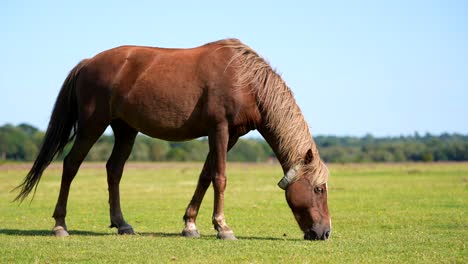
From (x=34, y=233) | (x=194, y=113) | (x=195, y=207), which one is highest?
(x=194, y=113)

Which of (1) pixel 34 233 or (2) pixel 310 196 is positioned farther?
(1) pixel 34 233

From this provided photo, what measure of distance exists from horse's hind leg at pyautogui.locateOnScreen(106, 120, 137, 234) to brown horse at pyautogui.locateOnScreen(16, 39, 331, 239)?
18mm

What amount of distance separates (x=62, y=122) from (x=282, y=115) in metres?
4.03

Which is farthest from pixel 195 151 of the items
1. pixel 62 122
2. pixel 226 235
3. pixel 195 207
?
pixel 226 235

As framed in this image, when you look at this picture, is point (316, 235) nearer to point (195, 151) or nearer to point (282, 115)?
point (282, 115)

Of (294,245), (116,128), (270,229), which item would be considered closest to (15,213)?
(116,128)

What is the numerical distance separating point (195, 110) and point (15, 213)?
8506 millimetres

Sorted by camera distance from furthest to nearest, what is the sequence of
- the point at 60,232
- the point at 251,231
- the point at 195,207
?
1. the point at 251,231
2. the point at 195,207
3. the point at 60,232

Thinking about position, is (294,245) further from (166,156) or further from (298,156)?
(166,156)

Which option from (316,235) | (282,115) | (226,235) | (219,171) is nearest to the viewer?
(316,235)

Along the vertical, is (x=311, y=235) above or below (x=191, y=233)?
above

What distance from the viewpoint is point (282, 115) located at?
36.5 ft

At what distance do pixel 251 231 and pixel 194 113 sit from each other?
9.48 ft

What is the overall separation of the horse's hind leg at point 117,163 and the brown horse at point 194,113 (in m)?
0.02
